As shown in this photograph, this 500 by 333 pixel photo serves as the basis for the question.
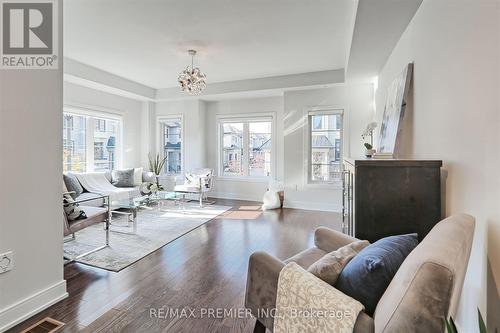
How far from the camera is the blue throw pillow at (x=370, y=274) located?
1061 mm

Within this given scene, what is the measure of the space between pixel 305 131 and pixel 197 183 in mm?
2639

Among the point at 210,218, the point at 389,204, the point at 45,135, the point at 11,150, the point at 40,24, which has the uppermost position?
the point at 40,24

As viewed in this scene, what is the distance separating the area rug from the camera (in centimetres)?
297

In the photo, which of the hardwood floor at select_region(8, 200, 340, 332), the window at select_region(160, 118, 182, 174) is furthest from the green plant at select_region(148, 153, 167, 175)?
the hardwood floor at select_region(8, 200, 340, 332)

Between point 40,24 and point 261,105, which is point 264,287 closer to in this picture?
point 40,24

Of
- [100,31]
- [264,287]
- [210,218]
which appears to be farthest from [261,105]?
[264,287]

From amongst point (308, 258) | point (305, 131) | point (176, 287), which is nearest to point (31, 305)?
point (176, 287)

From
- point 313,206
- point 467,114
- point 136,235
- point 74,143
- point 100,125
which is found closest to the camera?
point 467,114

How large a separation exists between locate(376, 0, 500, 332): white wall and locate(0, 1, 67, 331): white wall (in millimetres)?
2884

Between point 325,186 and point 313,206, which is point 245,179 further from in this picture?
point 325,186

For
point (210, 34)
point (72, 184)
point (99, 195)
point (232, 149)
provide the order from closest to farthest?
point (210, 34), point (99, 195), point (72, 184), point (232, 149)

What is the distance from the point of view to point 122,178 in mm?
5824

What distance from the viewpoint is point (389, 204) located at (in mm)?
1776

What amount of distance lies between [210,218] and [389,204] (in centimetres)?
354
